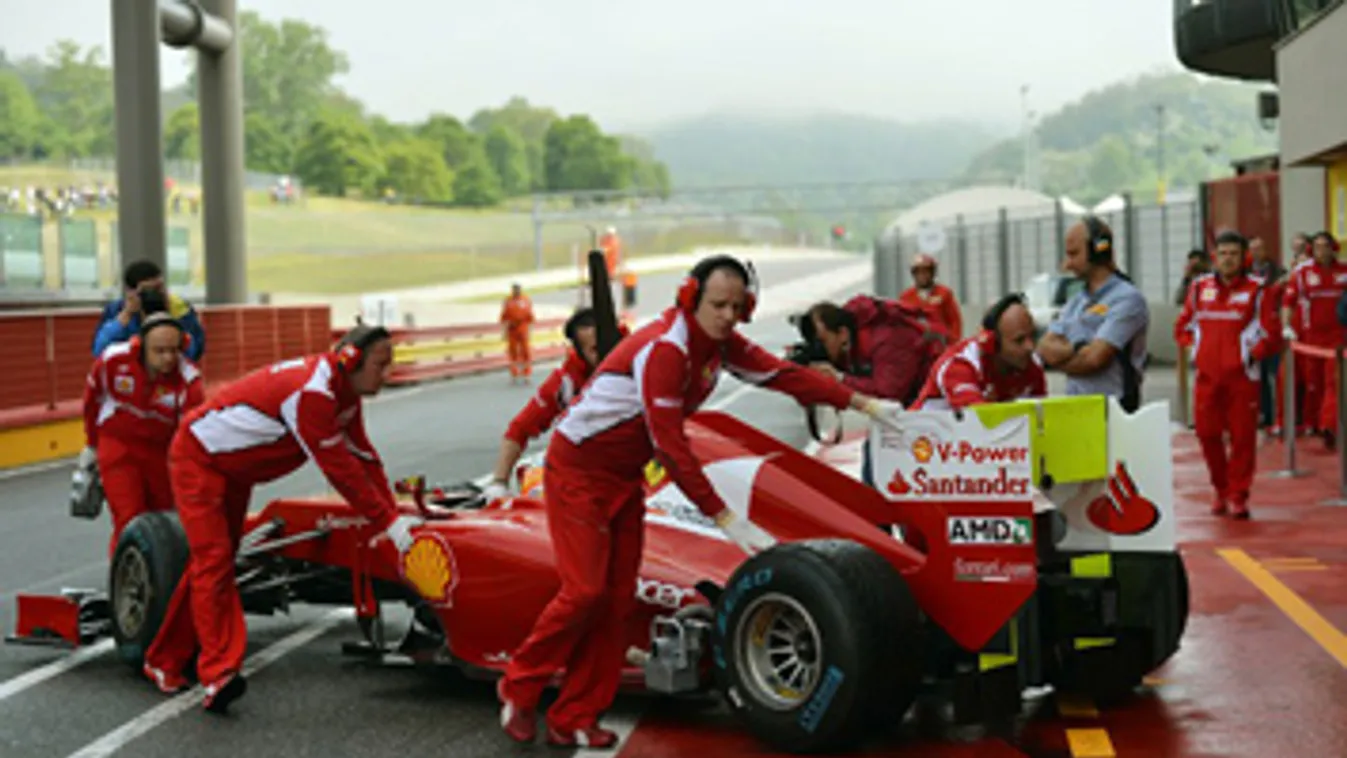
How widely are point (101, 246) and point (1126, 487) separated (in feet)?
92.1

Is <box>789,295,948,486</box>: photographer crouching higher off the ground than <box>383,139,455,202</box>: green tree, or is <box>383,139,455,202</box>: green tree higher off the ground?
<box>383,139,455,202</box>: green tree

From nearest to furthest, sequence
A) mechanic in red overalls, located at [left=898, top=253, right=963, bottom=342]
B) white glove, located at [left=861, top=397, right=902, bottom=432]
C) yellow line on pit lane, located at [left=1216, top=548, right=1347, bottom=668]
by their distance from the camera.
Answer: white glove, located at [left=861, top=397, right=902, bottom=432], yellow line on pit lane, located at [left=1216, top=548, right=1347, bottom=668], mechanic in red overalls, located at [left=898, top=253, right=963, bottom=342]

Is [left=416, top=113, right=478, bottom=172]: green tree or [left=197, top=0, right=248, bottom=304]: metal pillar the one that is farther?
[left=416, top=113, right=478, bottom=172]: green tree

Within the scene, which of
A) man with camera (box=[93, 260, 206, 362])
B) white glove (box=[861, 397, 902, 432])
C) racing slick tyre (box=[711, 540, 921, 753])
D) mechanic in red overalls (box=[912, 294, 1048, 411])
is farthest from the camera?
man with camera (box=[93, 260, 206, 362])

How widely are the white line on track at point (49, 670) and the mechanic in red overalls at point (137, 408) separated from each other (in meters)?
0.69

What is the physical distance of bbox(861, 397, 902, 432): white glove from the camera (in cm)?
711

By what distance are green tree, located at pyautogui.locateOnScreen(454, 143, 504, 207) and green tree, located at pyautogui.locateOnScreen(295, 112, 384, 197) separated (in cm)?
2496

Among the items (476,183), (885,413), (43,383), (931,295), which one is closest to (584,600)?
(885,413)

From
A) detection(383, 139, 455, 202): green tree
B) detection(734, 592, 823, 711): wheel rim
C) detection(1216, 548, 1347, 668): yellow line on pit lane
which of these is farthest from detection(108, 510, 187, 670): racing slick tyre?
detection(383, 139, 455, 202): green tree

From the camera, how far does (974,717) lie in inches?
261

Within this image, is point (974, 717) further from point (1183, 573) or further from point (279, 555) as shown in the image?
point (279, 555)

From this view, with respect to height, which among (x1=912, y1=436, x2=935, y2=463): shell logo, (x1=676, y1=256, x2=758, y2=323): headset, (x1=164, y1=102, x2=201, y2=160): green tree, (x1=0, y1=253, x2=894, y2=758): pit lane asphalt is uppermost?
(x1=164, y1=102, x2=201, y2=160): green tree

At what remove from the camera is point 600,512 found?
7.04 m

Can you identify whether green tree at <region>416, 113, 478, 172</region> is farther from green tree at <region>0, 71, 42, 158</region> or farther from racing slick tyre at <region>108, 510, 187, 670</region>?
racing slick tyre at <region>108, 510, 187, 670</region>
